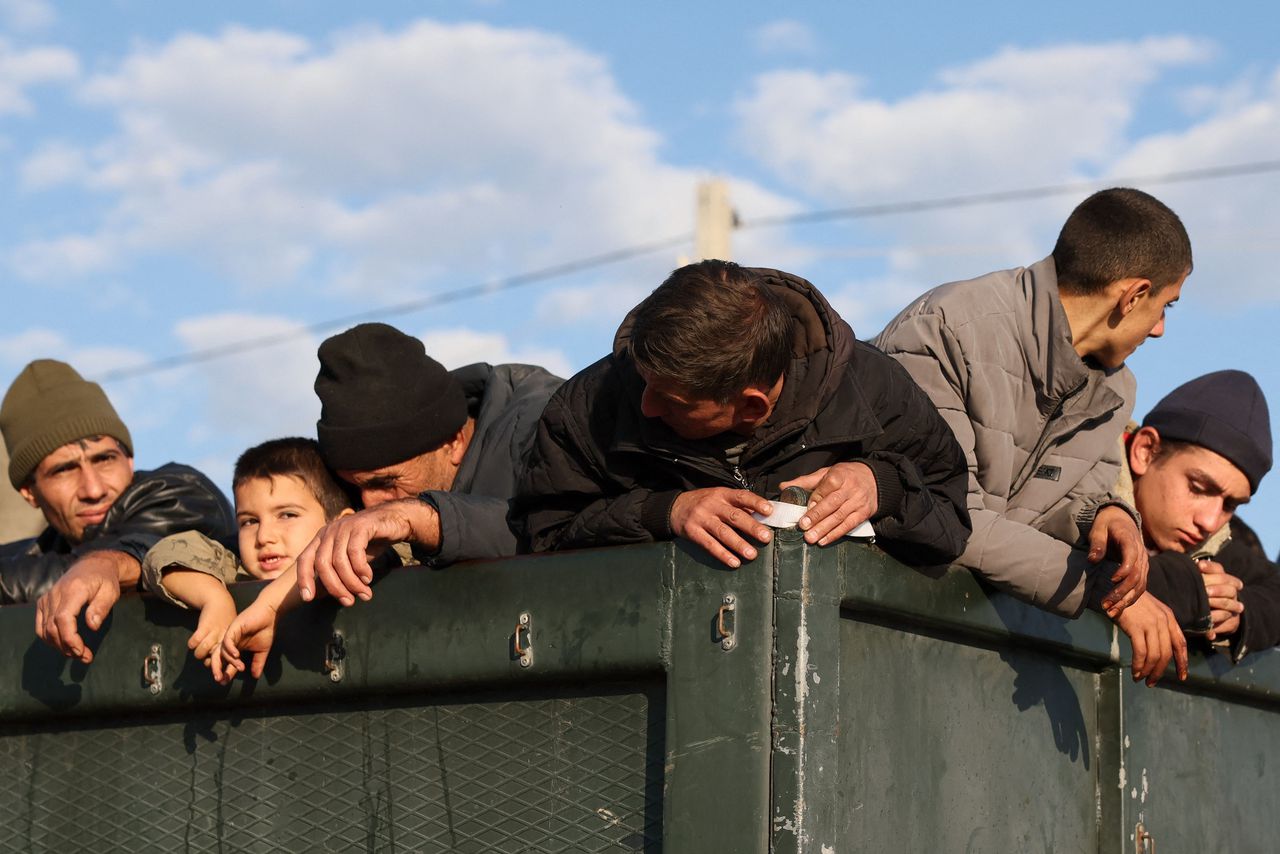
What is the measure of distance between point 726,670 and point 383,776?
22.8 inches

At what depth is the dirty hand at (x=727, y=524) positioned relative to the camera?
2.05m

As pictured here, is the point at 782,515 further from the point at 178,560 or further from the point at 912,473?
the point at 178,560

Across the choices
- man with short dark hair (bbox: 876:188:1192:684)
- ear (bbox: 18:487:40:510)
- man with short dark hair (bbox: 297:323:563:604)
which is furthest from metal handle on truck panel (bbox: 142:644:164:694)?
ear (bbox: 18:487:40:510)

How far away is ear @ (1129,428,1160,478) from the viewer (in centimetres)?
344

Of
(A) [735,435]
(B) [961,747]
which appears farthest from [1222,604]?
(A) [735,435]

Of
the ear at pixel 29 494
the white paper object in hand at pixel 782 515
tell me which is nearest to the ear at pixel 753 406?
the white paper object in hand at pixel 782 515

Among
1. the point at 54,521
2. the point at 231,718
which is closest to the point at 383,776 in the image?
the point at 231,718

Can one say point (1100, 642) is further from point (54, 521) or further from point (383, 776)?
point (54, 521)

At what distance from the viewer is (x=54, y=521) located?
443cm

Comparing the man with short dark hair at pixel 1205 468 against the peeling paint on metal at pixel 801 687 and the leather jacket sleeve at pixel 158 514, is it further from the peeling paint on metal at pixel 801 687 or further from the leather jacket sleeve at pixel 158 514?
the leather jacket sleeve at pixel 158 514

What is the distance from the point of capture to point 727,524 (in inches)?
81.9

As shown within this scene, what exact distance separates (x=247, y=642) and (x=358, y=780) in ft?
0.86

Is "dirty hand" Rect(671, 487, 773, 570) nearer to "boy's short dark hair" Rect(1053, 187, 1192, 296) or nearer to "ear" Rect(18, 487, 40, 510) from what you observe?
"boy's short dark hair" Rect(1053, 187, 1192, 296)

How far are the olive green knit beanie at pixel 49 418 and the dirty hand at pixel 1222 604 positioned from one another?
2.88 m
